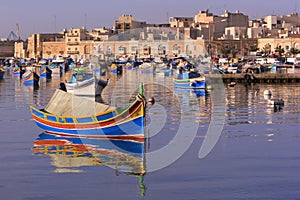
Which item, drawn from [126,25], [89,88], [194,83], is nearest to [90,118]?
[89,88]

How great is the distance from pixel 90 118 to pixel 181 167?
4.87 m

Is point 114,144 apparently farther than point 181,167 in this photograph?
Yes

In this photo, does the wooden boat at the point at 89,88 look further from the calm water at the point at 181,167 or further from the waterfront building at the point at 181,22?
the waterfront building at the point at 181,22

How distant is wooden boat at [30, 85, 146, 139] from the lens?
2002 centimetres

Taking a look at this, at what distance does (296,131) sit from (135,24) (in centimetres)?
11068

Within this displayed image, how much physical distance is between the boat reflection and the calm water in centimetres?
10

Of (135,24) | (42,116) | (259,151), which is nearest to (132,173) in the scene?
(259,151)

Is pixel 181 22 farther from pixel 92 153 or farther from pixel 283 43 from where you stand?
pixel 92 153

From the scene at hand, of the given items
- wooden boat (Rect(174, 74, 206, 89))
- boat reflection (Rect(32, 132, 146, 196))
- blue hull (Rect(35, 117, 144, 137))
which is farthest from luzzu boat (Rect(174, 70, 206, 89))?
blue hull (Rect(35, 117, 144, 137))

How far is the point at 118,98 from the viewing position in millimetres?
38938

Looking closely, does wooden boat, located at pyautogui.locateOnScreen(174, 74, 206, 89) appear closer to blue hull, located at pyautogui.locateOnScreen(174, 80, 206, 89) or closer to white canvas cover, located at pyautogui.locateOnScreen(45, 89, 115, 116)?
blue hull, located at pyautogui.locateOnScreen(174, 80, 206, 89)

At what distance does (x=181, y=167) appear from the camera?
16891 mm

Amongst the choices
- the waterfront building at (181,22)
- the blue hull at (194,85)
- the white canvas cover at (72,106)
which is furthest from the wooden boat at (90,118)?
the waterfront building at (181,22)

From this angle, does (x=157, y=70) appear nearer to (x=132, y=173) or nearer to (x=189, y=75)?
(x=189, y=75)
